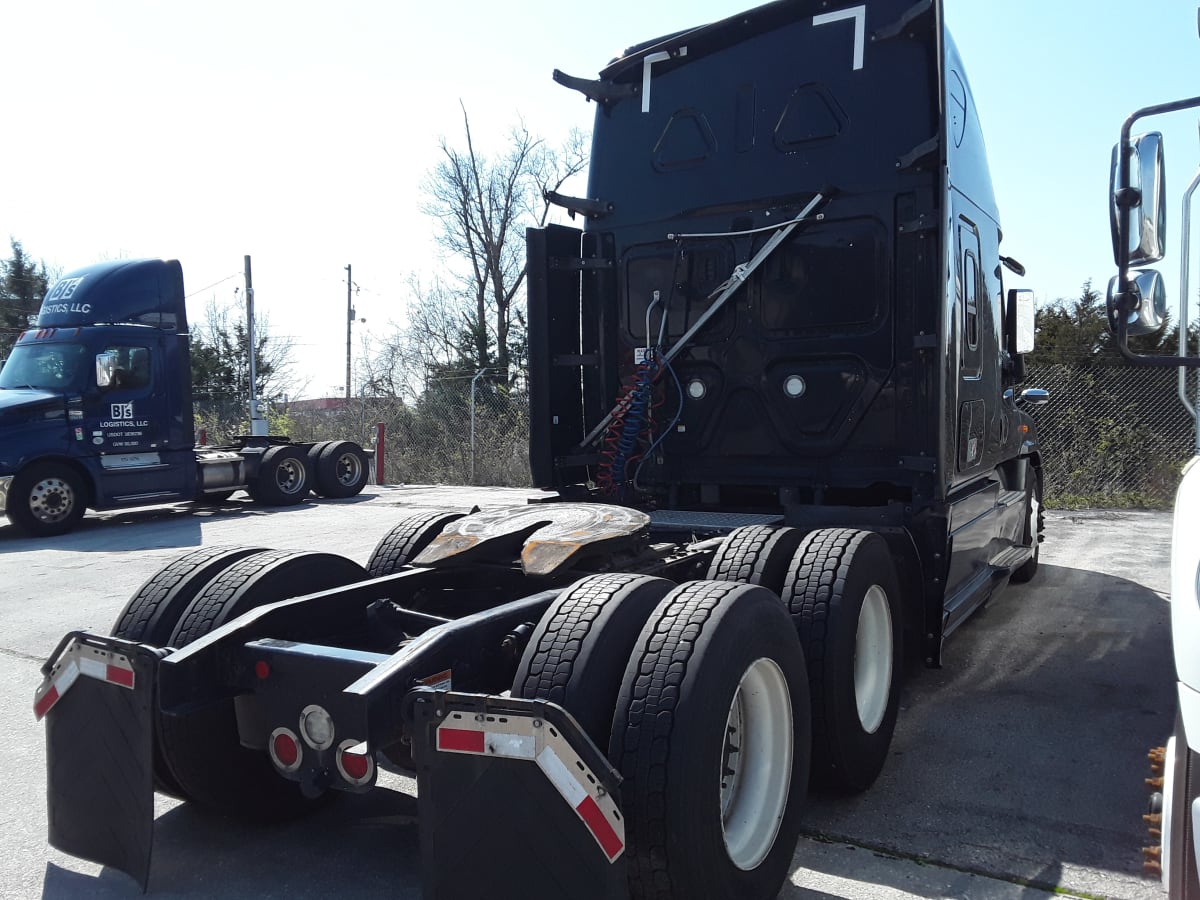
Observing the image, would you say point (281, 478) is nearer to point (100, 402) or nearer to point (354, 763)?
point (100, 402)

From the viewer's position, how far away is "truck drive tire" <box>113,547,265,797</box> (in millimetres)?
3387

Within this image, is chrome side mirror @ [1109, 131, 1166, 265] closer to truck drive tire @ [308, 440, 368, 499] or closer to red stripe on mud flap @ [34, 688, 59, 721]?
red stripe on mud flap @ [34, 688, 59, 721]

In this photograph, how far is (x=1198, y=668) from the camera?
195 centimetres

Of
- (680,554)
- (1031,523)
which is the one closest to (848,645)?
(680,554)

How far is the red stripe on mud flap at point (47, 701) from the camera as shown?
9.81ft

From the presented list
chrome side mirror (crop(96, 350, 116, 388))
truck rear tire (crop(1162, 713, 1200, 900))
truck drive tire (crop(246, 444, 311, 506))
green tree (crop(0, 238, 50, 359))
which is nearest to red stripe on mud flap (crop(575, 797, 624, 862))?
truck rear tire (crop(1162, 713, 1200, 900))

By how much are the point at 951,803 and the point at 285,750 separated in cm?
248

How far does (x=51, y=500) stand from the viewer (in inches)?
474

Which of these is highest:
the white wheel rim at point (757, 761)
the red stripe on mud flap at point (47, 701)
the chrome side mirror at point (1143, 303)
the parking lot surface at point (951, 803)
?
the chrome side mirror at point (1143, 303)

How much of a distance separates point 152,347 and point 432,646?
1204 cm

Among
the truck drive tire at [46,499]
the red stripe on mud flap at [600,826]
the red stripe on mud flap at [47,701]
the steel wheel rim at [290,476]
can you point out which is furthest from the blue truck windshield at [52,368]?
the red stripe on mud flap at [600,826]

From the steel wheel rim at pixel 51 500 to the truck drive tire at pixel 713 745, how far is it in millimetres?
11636

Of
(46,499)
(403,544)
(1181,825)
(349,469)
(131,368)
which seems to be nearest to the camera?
(1181,825)

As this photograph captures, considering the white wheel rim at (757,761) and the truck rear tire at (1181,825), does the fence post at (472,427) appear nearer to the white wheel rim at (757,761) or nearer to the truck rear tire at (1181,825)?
the white wheel rim at (757,761)
